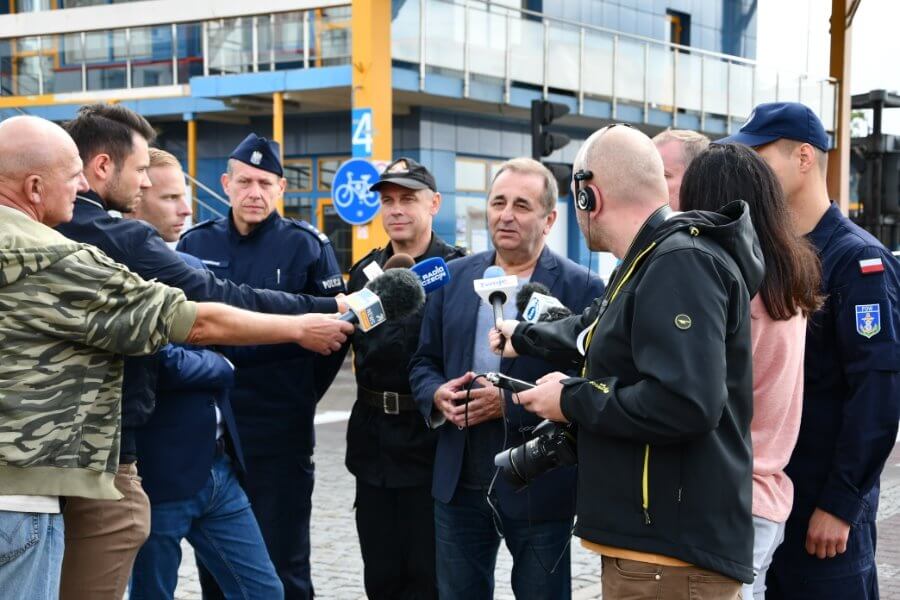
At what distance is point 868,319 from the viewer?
3.61m

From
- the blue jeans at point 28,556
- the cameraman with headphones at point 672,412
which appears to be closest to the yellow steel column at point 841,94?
the cameraman with headphones at point 672,412

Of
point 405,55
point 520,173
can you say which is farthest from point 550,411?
point 405,55

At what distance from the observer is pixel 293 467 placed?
529cm

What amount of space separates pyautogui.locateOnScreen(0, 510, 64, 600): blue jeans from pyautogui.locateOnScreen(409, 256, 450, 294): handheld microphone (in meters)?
1.71

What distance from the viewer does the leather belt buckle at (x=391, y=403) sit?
4973 mm

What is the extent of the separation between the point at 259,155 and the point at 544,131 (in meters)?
8.11

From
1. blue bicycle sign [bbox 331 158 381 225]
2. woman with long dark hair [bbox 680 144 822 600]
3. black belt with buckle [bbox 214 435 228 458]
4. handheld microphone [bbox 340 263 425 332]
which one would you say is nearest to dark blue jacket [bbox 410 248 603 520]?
handheld microphone [bbox 340 263 425 332]

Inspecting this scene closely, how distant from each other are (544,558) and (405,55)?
1528cm

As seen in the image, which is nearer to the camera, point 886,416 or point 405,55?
point 886,416

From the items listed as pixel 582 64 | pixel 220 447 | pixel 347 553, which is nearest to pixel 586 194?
pixel 220 447

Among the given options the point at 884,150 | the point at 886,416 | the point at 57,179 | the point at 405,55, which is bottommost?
the point at 886,416

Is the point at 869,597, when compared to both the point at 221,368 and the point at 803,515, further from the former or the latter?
the point at 221,368

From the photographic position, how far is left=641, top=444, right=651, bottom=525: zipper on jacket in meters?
2.84

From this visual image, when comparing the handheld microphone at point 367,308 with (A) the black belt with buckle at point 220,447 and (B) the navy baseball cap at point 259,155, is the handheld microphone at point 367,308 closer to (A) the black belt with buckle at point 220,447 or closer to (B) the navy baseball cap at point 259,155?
(A) the black belt with buckle at point 220,447
